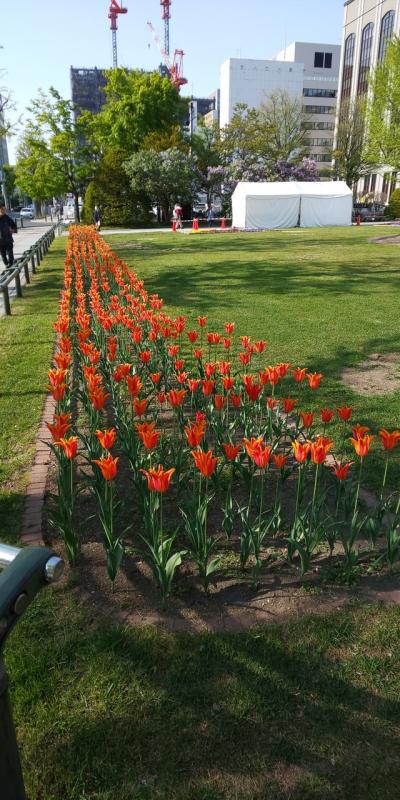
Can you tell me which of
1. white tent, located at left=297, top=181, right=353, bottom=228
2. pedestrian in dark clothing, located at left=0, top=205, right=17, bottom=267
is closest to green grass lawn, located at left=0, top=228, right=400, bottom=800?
pedestrian in dark clothing, located at left=0, top=205, right=17, bottom=267

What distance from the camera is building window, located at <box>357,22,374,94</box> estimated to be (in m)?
64.3

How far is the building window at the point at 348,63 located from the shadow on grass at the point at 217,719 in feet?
264

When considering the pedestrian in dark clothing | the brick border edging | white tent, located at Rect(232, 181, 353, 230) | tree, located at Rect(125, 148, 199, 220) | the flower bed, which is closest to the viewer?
the flower bed

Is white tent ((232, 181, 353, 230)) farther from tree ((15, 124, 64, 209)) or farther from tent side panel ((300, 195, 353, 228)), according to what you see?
tree ((15, 124, 64, 209))

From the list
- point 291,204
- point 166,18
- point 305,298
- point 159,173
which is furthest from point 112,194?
point 166,18

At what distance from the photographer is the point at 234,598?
2.88 m

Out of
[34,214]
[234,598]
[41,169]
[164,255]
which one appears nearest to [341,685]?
[234,598]

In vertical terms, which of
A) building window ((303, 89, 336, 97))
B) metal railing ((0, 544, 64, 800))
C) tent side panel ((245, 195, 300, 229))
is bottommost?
metal railing ((0, 544, 64, 800))

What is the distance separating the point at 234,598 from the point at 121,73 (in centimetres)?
5372

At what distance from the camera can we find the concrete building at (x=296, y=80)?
3853 inches

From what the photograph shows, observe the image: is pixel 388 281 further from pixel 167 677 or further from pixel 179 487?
pixel 167 677

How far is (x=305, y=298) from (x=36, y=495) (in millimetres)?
8582

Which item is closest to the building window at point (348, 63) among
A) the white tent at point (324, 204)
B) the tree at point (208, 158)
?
the tree at point (208, 158)

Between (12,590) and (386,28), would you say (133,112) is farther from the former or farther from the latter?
(12,590)
